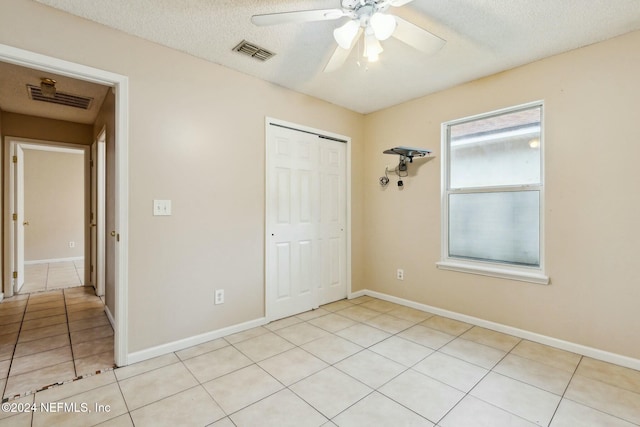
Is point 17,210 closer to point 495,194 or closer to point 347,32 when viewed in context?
point 347,32

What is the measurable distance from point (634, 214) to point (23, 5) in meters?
4.38

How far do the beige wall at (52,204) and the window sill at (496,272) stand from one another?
24.3ft

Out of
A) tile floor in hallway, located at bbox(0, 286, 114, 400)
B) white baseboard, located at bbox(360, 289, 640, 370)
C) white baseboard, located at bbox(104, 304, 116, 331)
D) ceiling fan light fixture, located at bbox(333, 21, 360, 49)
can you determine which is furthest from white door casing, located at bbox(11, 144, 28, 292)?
white baseboard, located at bbox(360, 289, 640, 370)

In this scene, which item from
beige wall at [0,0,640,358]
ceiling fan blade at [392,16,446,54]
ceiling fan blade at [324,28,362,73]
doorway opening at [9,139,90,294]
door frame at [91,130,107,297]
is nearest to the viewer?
ceiling fan blade at [392,16,446,54]

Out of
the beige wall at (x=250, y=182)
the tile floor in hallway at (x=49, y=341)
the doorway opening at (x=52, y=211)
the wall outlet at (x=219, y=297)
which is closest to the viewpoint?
the tile floor in hallway at (x=49, y=341)

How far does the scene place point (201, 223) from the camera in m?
2.59

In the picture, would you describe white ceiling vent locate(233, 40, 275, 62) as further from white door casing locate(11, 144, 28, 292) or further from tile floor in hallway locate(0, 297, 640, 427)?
white door casing locate(11, 144, 28, 292)

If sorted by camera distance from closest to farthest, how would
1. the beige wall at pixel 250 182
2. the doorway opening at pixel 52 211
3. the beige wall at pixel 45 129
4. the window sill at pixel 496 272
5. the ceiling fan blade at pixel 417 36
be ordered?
the ceiling fan blade at pixel 417 36 < the beige wall at pixel 250 182 < the window sill at pixel 496 272 < the beige wall at pixel 45 129 < the doorway opening at pixel 52 211

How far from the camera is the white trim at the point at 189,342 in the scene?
7.41 feet

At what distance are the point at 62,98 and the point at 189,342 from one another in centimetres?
298

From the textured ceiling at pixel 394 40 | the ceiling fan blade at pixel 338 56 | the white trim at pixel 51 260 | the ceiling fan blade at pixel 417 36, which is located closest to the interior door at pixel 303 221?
the textured ceiling at pixel 394 40

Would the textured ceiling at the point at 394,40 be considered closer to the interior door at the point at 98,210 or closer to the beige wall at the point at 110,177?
the beige wall at the point at 110,177

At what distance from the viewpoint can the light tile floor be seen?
4.35 metres

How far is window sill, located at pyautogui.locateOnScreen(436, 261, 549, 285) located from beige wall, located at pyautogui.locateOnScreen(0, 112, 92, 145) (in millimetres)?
5140
